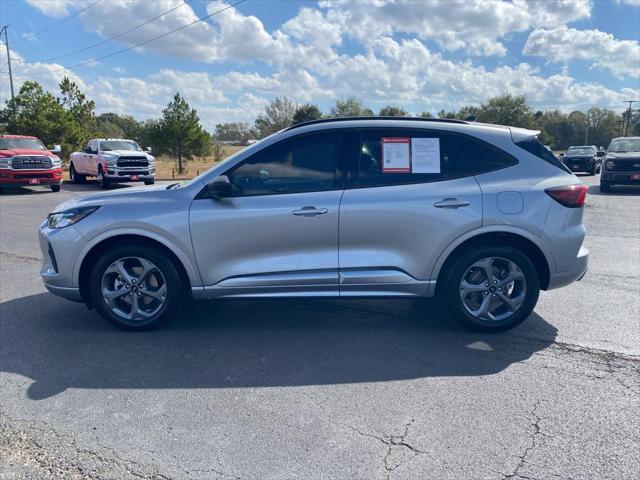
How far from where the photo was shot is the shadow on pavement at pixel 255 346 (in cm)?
373

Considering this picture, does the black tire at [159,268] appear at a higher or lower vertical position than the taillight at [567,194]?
lower

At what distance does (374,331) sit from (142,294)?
210 centimetres

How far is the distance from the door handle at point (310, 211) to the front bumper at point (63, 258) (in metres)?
1.90

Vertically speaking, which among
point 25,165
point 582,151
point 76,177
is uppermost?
point 582,151

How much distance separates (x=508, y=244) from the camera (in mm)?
4441

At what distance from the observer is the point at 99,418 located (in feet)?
10.4

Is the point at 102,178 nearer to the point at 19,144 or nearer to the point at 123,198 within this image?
the point at 19,144

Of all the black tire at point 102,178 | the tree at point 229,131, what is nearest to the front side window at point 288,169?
the black tire at point 102,178

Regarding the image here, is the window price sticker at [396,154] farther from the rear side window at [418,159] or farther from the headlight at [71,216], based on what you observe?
the headlight at [71,216]

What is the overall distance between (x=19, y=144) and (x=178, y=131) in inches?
429

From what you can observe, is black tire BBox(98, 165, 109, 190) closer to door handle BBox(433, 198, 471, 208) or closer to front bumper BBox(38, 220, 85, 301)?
front bumper BBox(38, 220, 85, 301)

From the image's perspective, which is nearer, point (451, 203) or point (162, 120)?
point (451, 203)

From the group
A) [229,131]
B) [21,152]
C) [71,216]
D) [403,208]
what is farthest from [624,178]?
[229,131]

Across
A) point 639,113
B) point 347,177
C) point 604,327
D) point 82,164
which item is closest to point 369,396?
point 347,177
